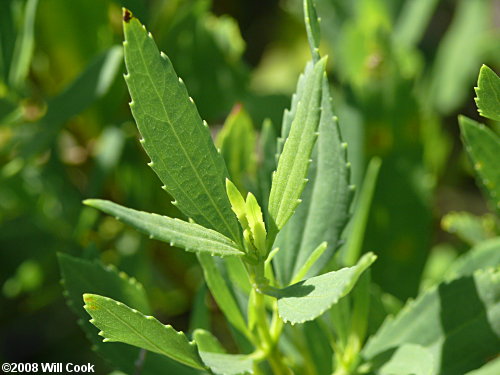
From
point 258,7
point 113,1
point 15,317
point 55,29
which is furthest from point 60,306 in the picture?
point 258,7

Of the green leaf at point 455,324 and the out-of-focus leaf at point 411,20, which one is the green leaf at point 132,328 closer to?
the green leaf at point 455,324

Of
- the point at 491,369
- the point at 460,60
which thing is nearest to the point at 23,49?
the point at 491,369

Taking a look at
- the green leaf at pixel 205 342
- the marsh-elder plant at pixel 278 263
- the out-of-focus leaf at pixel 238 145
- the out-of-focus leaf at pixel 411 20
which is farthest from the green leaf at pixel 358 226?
the out-of-focus leaf at pixel 411 20

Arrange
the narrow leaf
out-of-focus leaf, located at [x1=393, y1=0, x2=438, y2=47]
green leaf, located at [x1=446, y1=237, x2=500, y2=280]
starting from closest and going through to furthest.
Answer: the narrow leaf < green leaf, located at [x1=446, y1=237, x2=500, y2=280] < out-of-focus leaf, located at [x1=393, y1=0, x2=438, y2=47]

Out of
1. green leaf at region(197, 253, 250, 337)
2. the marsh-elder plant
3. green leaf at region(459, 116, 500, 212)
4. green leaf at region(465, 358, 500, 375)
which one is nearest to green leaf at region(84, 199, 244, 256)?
the marsh-elder plant

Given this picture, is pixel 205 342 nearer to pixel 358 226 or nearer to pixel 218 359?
pixel 218 359

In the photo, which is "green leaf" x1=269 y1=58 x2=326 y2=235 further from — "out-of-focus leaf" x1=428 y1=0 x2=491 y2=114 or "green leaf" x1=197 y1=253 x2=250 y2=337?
"out-of-focus leaf" x1=428 y1=0 x2=491 y2=114

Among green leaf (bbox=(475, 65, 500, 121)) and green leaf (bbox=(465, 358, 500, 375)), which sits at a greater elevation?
green leaf (bbox=(475, 65, 500, 121))
